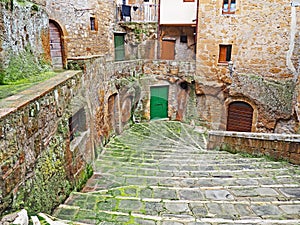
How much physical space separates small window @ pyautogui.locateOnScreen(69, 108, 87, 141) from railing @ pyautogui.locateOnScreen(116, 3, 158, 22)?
7.67 m

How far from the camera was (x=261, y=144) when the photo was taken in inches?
243

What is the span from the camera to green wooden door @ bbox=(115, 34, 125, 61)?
1215cm

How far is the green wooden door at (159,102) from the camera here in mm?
12836

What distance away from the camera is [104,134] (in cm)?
862

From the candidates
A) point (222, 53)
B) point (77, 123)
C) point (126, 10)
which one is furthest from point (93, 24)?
point (77, 123)

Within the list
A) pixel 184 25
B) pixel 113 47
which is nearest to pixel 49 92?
pixel 113 47

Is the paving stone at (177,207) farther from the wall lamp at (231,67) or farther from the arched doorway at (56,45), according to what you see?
the wall lamp at (231,67)

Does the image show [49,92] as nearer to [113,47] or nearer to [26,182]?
[26,182]

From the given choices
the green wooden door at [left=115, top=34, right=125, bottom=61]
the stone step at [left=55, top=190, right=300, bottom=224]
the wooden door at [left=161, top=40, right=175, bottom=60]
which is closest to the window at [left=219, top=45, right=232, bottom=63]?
the wooden door at [left=161, top=40, right=175, bottom=60]

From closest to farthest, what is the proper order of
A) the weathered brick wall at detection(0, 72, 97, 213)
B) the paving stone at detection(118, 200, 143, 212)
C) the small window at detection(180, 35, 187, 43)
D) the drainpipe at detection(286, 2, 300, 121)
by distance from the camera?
1. the weathered brick wall at detection(0, 72, 97, 213)
2. the paving stone at detection(118, 200, 143, 212)
3. the drainpipe at detection(286, 2, 300, 121)
4. the small window at detection(180, 35, 187, 43)

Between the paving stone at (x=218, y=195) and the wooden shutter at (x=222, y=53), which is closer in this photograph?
the paving stone at (x=218, y=195)

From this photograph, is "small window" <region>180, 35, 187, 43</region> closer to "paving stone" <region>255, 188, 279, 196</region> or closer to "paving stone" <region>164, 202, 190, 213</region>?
"paving stone" <region>255, 188, 279, 196</region>

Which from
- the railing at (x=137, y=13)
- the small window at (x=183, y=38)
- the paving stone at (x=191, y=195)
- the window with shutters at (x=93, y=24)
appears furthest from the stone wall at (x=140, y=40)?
the paving stone at (x=191, y=195)

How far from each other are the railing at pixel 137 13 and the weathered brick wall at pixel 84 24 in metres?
1.33
